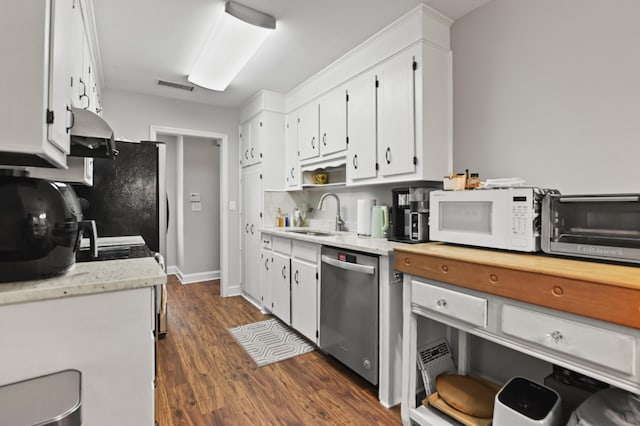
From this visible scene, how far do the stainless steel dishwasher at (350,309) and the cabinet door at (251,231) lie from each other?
1.50 metres

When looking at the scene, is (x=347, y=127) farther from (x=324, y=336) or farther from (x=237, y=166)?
(x=237, y=166)

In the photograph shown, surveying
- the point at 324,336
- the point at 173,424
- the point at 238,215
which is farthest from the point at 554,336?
the point at 238,215

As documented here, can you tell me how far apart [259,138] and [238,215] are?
1.16m

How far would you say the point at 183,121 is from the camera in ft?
13.0

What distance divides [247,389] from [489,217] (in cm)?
184

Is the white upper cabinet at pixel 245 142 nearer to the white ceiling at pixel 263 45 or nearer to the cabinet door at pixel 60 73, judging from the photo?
the white ceiling at pixel 263 45

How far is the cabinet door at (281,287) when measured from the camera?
2.98 m

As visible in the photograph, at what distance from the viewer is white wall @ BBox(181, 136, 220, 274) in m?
5.05

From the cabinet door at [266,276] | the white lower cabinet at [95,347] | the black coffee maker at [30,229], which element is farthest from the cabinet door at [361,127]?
the black coffee maker at [30,229]

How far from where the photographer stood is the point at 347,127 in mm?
2760

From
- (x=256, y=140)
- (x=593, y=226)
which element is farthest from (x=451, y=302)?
(x=256, y=140)

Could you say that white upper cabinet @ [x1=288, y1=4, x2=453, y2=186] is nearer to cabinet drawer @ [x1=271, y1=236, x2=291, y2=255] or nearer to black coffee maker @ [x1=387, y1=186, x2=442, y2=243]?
black coffee maker @ [x1=387, y1=186, x2=442, y2=243]

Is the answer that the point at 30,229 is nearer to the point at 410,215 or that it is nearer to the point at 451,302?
the point at 451,302

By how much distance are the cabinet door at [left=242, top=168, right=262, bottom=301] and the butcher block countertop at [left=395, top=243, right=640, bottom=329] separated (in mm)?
2426
